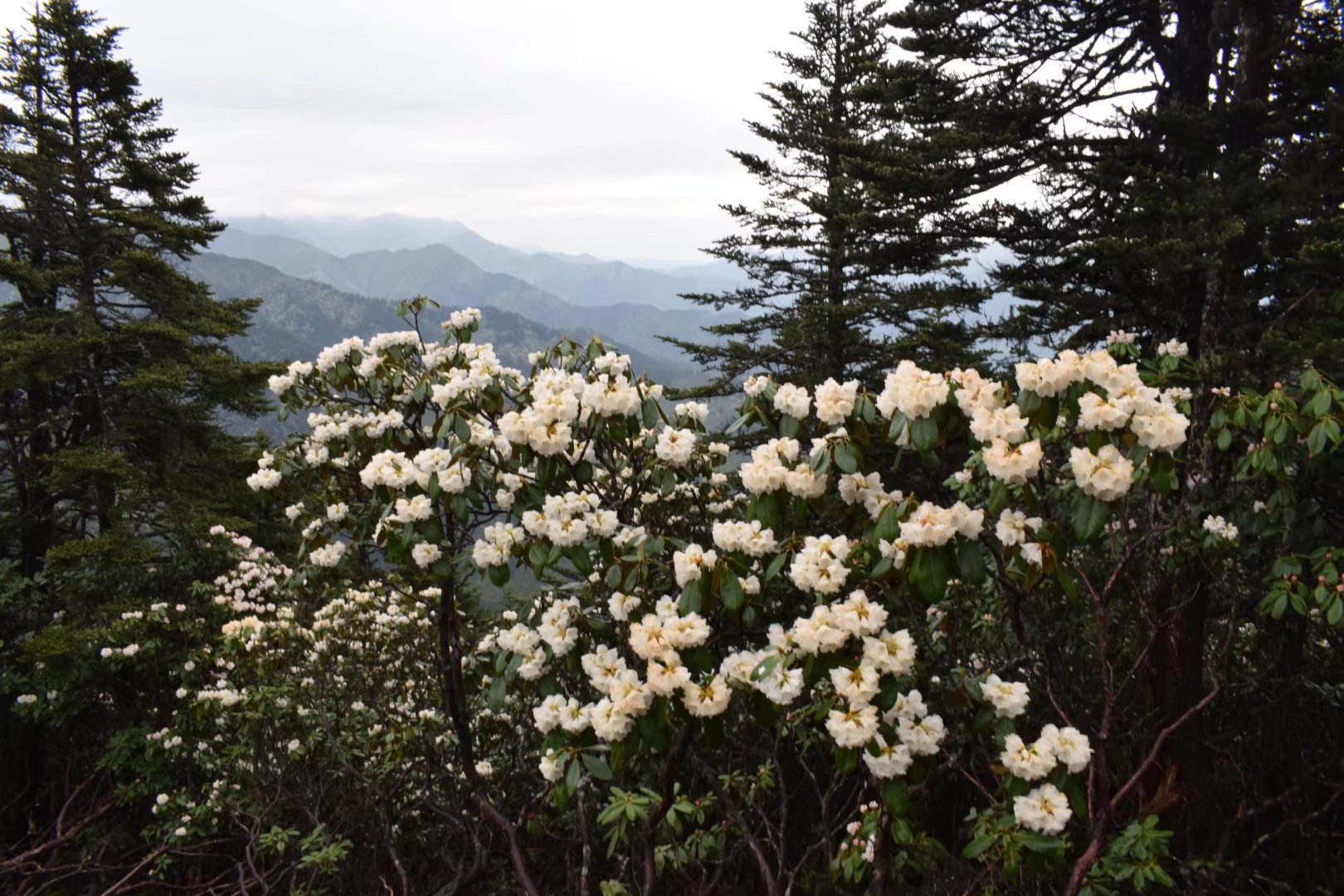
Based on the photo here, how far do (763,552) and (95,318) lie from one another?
12611mm

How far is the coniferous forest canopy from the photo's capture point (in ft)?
6.92

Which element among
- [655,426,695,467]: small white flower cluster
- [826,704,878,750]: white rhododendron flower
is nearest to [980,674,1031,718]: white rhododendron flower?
[826,704,878,750]: white rhododendron flower

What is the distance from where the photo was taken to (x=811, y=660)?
1909 mm

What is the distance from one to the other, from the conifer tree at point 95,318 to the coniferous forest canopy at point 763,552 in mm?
77

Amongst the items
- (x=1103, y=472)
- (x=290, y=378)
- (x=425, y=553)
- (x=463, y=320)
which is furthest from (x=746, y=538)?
(x=290, y=378)

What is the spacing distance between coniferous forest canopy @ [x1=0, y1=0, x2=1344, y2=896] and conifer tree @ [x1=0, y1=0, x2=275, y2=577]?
0.25 feet

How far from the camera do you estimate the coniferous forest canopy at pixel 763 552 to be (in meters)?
2.11

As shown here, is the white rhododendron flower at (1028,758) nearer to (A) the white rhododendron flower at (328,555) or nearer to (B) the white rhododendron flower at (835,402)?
(B) the white rhododendron flower at (835,402)

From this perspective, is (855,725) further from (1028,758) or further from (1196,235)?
(1196,235)

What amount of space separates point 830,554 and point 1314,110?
261 inches

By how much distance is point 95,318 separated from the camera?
36.0 feet

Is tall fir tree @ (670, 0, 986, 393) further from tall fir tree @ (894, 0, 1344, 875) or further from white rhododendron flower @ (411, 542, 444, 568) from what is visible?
white rhododendron flower @ (411, 542, 444, 568)

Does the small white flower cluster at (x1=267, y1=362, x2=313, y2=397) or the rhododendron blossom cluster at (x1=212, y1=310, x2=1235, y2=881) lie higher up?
the small white flower cluster at (x1=267, y1=362, x2=313, y2=397)

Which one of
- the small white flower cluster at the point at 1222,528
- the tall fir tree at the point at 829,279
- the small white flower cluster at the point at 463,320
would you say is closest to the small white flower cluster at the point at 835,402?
the small white flower cluster at the point at 463,320
